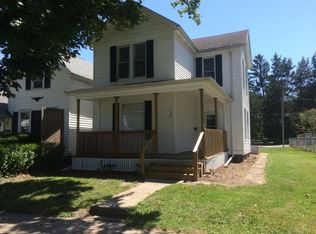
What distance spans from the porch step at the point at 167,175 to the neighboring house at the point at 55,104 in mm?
8068

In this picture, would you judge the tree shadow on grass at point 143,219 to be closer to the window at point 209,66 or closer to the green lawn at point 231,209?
the green lawn at point 231,209

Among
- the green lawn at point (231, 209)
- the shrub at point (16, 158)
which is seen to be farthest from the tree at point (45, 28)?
the green lawn at point (231, 209)

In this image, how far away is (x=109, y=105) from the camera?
18031 mm

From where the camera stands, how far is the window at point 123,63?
17.8 meters

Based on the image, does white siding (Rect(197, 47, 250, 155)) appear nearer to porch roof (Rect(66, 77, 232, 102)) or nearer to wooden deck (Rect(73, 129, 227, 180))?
wooden deck (Rect(73, 129, 227, 180))

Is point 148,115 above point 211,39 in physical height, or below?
below

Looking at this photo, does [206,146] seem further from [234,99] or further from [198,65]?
[198,65]

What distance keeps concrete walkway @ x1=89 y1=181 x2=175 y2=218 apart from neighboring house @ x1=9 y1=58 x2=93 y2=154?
9.89m

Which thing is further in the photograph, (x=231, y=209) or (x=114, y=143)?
(x=114, y=143)

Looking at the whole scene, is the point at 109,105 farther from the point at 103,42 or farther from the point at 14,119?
the point at 14,119

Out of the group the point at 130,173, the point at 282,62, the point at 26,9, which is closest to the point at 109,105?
the point at 130,173

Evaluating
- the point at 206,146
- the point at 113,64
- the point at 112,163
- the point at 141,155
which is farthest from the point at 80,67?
the point at 206,146

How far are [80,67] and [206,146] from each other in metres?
14.1

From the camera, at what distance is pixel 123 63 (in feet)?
58.9
